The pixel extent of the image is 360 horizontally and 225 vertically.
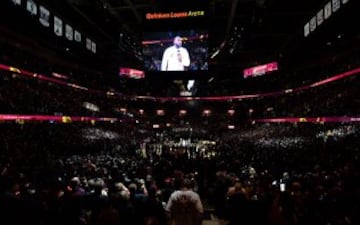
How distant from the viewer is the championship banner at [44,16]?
12609 mm

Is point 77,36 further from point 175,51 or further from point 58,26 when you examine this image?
point 175,51

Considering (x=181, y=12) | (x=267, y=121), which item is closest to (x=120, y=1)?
(x=181, y=12)

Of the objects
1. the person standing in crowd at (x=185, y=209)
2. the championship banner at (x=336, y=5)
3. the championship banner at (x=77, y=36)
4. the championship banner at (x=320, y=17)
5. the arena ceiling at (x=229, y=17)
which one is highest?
the arena ceiling at (x=229, y=17)

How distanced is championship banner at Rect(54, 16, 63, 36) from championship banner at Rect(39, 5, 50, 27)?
81 centimetres

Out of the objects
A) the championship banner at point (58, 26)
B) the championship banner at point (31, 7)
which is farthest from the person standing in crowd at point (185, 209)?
the championship banner at point (58, 26)

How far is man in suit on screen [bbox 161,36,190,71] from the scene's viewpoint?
79.3 feet

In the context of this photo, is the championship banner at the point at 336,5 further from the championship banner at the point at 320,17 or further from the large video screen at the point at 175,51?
the large video screen at the point at 175,51

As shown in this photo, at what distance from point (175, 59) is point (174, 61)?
20 centimetres

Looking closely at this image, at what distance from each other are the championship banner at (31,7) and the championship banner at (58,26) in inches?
88.0

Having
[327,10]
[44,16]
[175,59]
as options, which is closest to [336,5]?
[327,10]

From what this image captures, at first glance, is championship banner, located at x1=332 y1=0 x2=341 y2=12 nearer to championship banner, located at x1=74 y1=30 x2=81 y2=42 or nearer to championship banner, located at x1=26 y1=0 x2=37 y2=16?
championship banner, located at x1=26 y1=0 x2=37 y2=16

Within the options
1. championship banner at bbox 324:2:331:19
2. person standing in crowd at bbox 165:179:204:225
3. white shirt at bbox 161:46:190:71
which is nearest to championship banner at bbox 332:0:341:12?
championship banner at bbox 324:2:331:19

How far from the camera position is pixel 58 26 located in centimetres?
1459

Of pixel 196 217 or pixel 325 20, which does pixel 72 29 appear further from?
pixel 196 217
